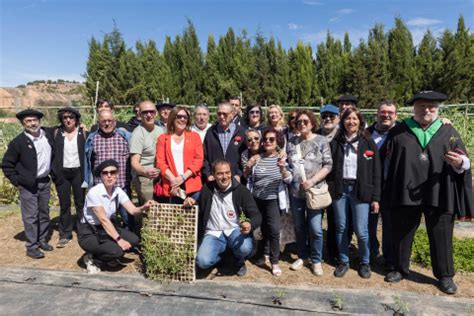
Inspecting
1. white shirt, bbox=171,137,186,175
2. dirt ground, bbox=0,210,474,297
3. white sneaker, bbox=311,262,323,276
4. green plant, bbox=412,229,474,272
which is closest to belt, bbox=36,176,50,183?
dirt ground, bbox=0,210,474,297

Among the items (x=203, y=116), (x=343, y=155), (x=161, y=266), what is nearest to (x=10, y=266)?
(x=161, y=266)

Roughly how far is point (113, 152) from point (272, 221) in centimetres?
198

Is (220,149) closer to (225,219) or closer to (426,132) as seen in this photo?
(225,219)

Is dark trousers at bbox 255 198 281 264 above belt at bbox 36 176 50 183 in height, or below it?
below

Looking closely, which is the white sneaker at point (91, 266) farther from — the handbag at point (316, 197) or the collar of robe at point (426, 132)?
the collar of robe at point (426, 132)

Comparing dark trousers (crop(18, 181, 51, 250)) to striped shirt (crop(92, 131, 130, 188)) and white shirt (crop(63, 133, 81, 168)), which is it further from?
striped shirt (crop(92, 131, 130, 188))

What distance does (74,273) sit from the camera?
12.5 feet

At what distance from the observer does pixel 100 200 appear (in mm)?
3861

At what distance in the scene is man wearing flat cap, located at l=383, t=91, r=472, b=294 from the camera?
3.43 metres

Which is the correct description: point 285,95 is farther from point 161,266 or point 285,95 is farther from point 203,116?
point 161,266

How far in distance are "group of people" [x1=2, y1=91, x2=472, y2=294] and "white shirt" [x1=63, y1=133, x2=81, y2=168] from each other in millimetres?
244

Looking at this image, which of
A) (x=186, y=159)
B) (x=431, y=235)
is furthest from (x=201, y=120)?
(x=431, y=235)

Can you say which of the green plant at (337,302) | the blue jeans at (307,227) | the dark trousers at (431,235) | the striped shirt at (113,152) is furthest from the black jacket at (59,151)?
the dark trousers at (431,235)

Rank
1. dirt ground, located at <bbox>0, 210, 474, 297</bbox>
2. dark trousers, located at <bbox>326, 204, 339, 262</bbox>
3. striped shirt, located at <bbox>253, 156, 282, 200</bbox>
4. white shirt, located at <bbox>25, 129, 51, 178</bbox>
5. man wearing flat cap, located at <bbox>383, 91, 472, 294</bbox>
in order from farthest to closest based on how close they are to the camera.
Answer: white shirt, located at <bbox>25, 129, 51, 178</bbox> → dark trousers, located at <bbox>326, 204, 339, 262</bbox> → striped shirt, located at <bbox>253, 156, 282, 200</bbox> → dirt ground, located at <bbox>0, 210, 474, 297</bbox> → man wearing flat cap, located at <bbox>383, 91, 472, 294</bbox>
